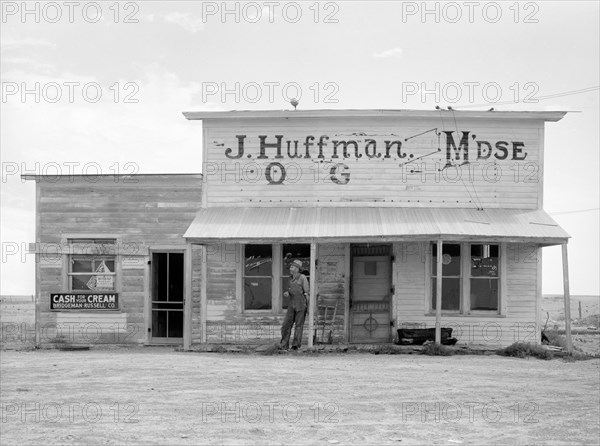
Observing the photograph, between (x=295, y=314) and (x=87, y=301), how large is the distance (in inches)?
208

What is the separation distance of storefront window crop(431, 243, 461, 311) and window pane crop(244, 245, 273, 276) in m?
3.80

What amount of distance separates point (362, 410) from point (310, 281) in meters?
6.58

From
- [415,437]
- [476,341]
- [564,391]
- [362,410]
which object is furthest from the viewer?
[476,341]

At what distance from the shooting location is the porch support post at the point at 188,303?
17.9 metres

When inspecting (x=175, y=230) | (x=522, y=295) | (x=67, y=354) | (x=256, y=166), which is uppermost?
(x=256, y=166)

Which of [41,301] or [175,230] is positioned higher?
[175,230]

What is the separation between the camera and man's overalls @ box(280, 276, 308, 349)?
1709cm

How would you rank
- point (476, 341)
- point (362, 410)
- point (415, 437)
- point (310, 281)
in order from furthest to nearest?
point (476, 341)
point (310, 281)
point (362, 410)
point (415, 437)

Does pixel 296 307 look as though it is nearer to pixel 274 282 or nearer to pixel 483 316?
pixel 274 282

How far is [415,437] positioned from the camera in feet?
30.5

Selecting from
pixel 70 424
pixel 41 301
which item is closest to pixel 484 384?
pixel 70 424

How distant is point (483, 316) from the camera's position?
18516 mm

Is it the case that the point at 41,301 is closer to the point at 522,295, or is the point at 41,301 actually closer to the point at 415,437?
the point at 522,295

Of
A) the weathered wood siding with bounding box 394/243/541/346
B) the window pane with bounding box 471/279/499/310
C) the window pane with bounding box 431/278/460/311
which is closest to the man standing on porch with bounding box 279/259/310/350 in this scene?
the weathered wood siding with bounding box 394/243/541/346
